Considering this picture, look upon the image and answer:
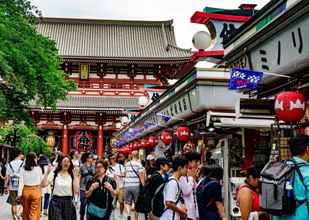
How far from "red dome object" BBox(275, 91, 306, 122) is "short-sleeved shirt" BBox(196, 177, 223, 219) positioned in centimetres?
127

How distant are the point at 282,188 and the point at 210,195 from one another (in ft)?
7.71

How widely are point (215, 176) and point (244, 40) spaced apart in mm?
2991

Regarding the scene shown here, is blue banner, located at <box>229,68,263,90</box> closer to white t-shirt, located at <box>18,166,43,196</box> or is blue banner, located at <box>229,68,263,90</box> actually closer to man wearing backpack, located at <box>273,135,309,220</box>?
man wearing backpack, located at <box>273,135,309,220</box>

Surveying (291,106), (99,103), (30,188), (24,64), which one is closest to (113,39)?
(99,103)

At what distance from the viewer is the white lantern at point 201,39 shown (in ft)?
37.0

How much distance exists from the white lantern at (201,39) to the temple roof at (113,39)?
32486 millimetres

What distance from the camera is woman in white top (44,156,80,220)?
983 cm

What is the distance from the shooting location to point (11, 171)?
50.5ft

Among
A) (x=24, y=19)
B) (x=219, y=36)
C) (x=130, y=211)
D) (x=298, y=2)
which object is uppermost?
(x=24, y=19)

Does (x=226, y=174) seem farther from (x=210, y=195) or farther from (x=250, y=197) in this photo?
(x=250, y=197)

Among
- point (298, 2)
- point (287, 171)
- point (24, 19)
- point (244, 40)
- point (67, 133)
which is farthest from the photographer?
point (67, 133)

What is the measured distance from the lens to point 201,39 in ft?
37.2

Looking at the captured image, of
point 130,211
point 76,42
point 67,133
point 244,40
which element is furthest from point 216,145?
point 76,42

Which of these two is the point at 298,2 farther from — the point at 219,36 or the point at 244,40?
the point at 219,36
